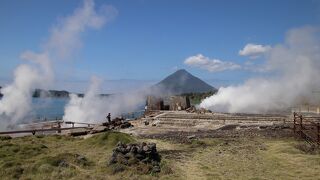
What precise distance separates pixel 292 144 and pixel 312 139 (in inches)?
70.6

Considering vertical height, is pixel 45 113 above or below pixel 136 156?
above

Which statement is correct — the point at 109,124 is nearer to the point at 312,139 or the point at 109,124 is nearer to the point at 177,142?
the point at 177,142

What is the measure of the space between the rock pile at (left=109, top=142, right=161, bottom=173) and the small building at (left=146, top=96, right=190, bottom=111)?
3480 cm

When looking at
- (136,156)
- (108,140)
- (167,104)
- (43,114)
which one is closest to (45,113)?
(43,114)

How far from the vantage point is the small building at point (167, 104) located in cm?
5447

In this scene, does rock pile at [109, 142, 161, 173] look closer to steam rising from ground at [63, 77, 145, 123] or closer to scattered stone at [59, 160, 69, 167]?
scattered stone at [59, 160, 69, 167]

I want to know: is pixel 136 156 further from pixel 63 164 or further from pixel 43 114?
pixel 43 114

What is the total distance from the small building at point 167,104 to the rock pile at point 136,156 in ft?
114

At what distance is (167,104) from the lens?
58.0 m

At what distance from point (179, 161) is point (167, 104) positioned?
38.7 metres

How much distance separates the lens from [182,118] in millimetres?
42250

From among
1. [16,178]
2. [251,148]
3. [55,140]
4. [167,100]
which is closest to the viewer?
[16,178]

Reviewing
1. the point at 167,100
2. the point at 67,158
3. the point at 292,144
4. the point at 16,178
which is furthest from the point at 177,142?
the point at 167,100

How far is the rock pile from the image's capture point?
1767cm
